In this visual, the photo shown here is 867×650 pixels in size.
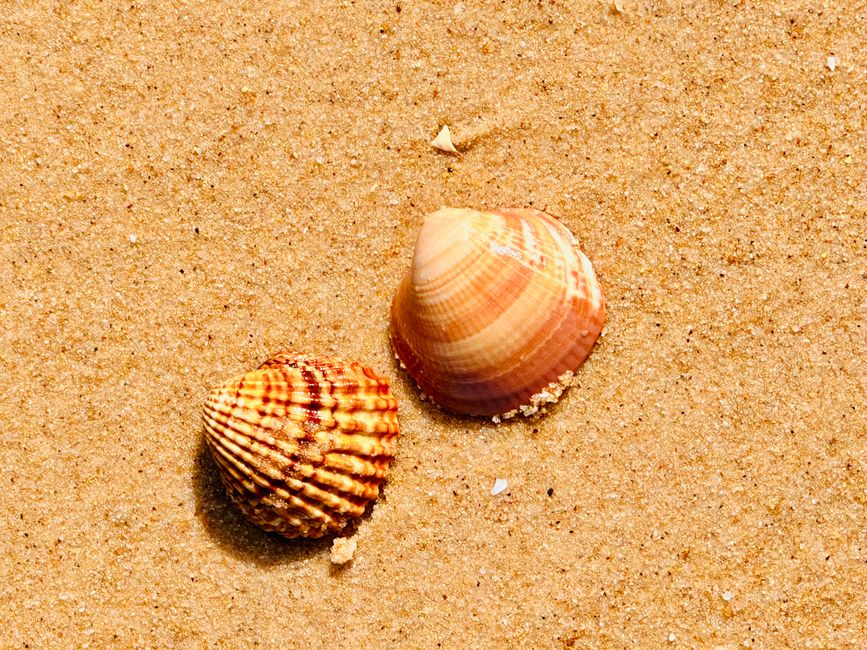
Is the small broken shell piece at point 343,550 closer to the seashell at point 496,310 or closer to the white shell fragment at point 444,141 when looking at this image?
the seashell at point 496,310

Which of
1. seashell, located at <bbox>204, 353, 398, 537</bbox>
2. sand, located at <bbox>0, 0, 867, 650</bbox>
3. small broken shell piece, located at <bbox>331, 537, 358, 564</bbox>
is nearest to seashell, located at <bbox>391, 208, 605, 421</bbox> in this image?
sand, located at <bbox>0, 0, 867, 650</bbox>

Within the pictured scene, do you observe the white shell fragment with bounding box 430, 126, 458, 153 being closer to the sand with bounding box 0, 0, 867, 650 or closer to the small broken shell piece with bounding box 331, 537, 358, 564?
the sand with bounding box 0, 0, 867, 650

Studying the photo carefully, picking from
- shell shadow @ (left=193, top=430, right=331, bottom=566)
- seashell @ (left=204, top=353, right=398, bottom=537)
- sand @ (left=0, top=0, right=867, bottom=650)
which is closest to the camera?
seashell @ (left=204, top=353, right=398, bottom=537)

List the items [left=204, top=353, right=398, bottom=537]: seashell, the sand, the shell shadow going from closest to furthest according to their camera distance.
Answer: [left=204, top=353, right=398, bottom=537]: seashell → the sand → the shell shadow

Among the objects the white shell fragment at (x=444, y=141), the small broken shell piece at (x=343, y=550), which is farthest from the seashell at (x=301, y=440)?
the white shell fragment at (x=444, y=141)

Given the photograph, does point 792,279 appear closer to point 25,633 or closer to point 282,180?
point 282,180

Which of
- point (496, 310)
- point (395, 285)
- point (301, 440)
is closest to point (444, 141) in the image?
point (395, 285)

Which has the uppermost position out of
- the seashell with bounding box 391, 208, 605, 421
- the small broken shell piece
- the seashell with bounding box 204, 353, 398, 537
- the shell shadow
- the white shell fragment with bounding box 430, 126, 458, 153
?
the white shell fragment with bounding box 430, 126, 458, 153
